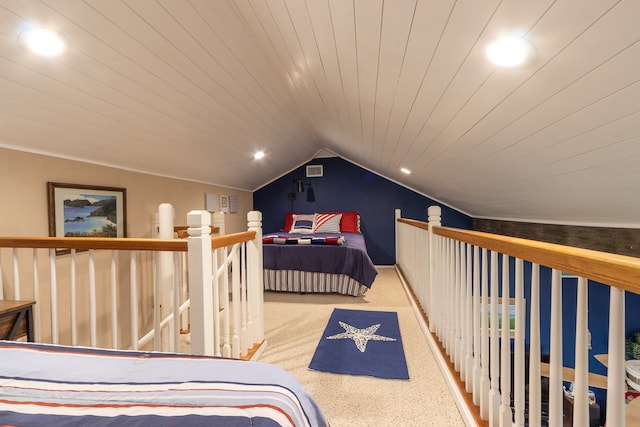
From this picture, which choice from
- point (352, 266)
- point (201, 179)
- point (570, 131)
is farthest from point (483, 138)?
point (201, 179)

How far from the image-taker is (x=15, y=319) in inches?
57.6

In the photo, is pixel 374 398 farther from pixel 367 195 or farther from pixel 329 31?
pixel 367 195

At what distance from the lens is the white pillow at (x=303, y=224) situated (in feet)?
16.2

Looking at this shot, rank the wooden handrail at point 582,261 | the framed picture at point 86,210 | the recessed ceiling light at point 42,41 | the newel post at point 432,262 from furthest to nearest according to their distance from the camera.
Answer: the newel post at point 432,262, the framed picture at point 86,210, the recessed ceiling light at point 42,41, the wooden handrail at point 582,261

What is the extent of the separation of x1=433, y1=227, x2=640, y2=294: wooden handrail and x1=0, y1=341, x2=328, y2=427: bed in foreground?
27.2 inches

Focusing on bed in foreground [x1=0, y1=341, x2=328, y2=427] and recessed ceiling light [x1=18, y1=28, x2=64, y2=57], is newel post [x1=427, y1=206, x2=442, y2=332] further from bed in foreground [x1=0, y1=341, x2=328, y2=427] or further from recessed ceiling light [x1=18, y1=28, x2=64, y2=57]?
recessed ceiling light [x1=18, y1=28, x2=64, y2=57]

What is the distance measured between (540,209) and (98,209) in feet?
12.3

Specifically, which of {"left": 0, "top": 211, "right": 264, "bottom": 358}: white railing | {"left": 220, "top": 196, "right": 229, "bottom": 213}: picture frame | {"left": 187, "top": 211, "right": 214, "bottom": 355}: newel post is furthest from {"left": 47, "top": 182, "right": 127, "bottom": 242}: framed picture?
{"left": 220, "top": 196, "right": 229, "bottom": 213}: picture frame

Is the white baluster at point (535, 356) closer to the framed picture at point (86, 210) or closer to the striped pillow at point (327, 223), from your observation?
the framed picture at point (86, 210)

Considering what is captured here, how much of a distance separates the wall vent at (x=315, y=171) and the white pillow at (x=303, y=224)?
790 millimetres

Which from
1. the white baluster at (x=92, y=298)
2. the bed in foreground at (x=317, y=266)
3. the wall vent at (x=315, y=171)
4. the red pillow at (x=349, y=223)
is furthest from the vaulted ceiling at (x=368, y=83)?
the wall vent at (x=315, y=171)

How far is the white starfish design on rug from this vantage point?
2283mm

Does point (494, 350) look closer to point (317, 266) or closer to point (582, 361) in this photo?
point (582, 361)

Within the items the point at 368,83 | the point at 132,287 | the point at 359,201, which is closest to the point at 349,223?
the point at 359,201
